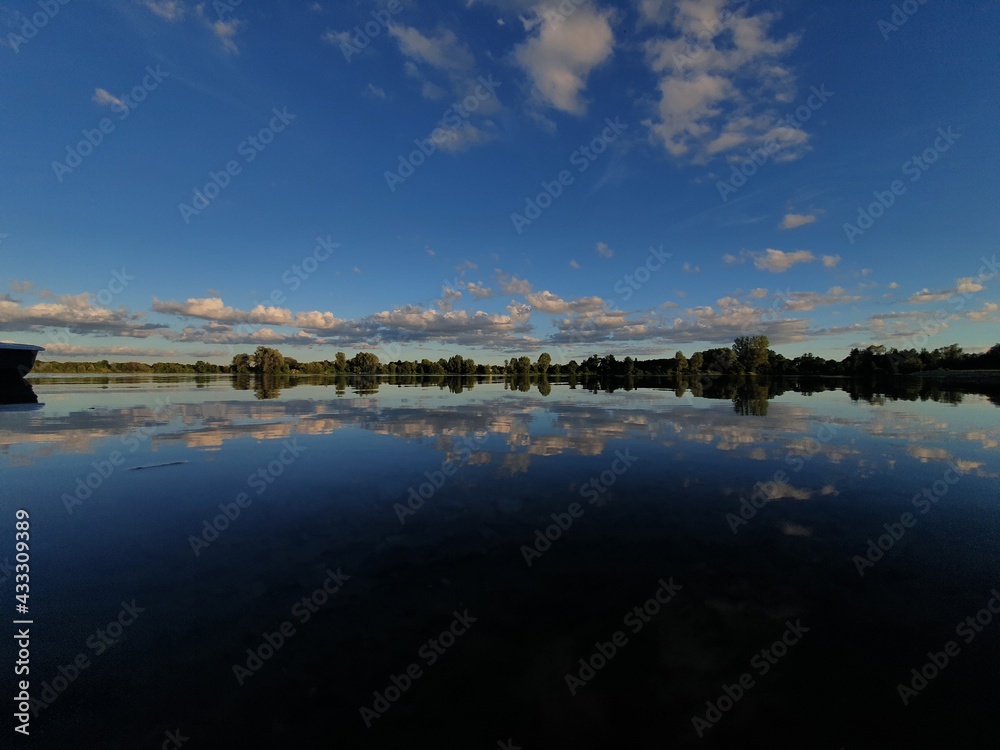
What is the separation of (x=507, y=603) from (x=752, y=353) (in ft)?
618

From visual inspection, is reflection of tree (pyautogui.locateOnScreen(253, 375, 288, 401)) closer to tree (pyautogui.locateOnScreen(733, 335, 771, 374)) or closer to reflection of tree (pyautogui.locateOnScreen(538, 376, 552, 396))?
reflection of tree (pyautogui.locateOnScreen(538, 376, 552, 396))

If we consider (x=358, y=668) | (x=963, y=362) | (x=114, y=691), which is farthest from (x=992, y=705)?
(x=963, y=362)

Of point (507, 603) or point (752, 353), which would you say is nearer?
point (507, 603)

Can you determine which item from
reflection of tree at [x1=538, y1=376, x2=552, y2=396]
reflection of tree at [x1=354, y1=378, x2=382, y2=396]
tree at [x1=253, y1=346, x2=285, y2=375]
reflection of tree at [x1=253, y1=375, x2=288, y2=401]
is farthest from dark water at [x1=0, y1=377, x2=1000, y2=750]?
tree at [x1=253, y1=346, x2=285, y2=375]

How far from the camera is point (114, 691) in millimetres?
5051

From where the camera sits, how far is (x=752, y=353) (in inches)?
6471

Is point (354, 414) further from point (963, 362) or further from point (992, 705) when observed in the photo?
point (963, 362)

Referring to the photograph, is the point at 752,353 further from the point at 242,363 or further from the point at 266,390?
the point at 242,363

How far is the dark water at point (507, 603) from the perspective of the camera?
183 inches

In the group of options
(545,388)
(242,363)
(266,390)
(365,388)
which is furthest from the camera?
(242,363)

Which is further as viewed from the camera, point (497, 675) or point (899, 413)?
point (899, 413)

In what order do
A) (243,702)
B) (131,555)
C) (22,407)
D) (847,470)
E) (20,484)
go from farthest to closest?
(22,407)
(847,470)
(20,484)
(131,555)
(243,702)

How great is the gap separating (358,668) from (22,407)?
45866 mm

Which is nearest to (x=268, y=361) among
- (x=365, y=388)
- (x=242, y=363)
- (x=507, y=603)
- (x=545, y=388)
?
(x=242, y=363)
